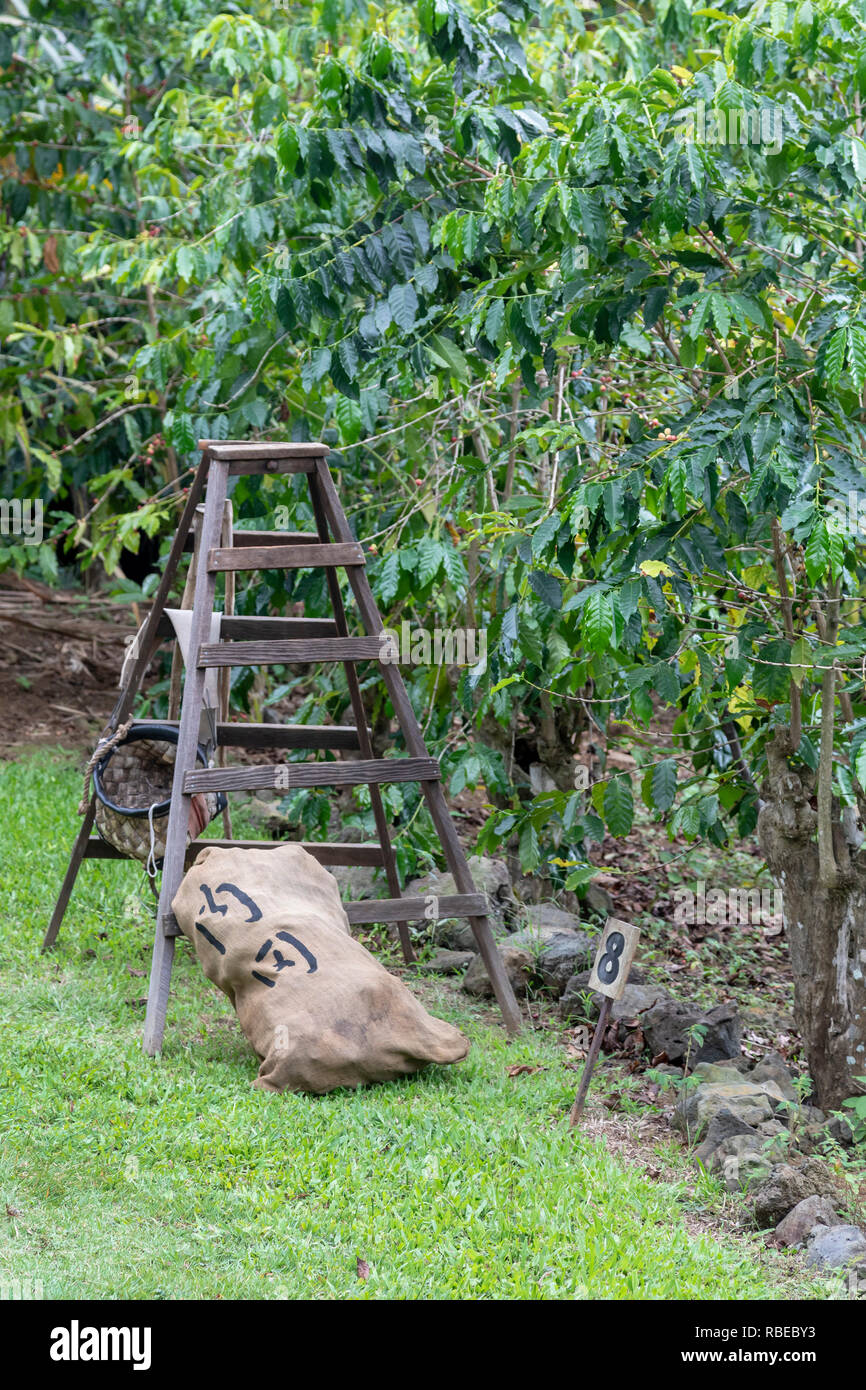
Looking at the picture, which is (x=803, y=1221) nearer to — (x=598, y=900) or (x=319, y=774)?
(x=319, y=774)

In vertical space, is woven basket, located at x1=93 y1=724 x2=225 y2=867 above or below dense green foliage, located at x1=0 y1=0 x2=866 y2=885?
below

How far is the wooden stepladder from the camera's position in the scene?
4.46 meters

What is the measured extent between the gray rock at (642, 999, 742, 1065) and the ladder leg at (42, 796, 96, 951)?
226cm

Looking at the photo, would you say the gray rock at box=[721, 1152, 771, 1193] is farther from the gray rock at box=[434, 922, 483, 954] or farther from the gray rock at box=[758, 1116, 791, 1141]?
the gray rock at box=[434, 922, 483, 954]

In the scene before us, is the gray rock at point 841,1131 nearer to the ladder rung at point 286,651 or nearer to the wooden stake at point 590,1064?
the wooden stake at point 590,1064

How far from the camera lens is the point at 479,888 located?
590 cm

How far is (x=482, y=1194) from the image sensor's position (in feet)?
11.3

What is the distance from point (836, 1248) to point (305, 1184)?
4.39ft

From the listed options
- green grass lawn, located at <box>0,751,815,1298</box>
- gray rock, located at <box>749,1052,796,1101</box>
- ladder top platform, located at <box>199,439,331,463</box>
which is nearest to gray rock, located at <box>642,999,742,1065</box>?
gray rock, located at <box>749,1052,796,1101</box>

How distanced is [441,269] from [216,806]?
229cm
